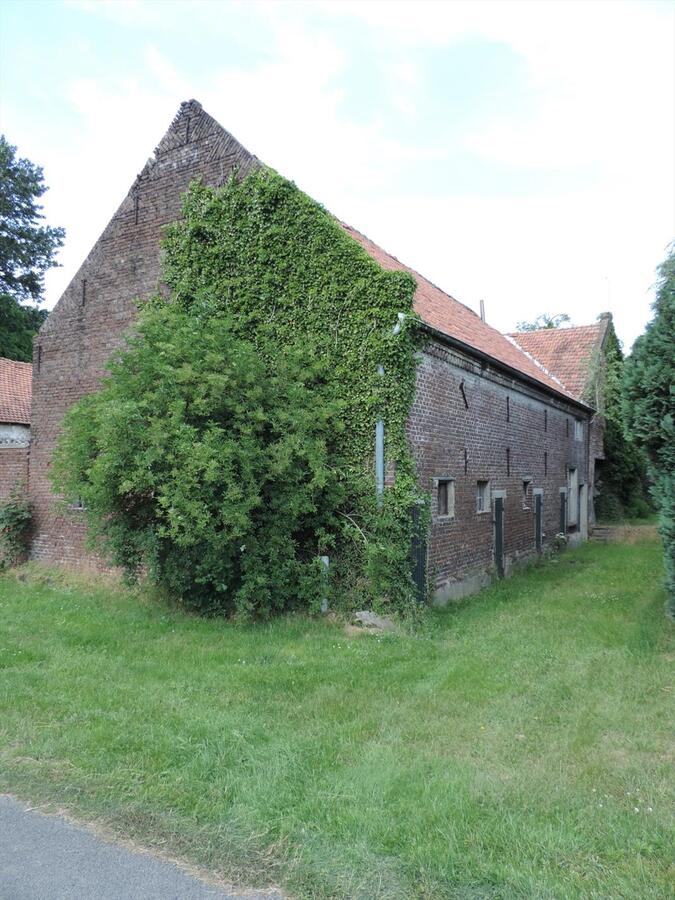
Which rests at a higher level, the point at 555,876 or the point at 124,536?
the point at 124,536

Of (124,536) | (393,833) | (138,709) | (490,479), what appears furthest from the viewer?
(490,479)

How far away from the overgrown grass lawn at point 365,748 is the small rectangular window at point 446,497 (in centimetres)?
239

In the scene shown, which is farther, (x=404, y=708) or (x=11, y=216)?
(x=11, y=216)

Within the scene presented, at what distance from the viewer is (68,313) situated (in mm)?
13828

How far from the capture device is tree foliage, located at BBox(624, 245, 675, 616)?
24.0 feet

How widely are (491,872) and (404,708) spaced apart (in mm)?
2665

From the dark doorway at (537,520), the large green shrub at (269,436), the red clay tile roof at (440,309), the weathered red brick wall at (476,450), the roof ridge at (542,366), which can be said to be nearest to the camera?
the large green shrub at (269,436)

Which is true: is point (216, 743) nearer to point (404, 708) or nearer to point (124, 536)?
point (404, 708)

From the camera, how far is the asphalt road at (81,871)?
3301mm

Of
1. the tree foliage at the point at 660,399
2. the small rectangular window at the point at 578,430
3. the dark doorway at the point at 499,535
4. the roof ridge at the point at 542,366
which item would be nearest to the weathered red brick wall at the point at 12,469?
the dark doorway at the point at 499,535

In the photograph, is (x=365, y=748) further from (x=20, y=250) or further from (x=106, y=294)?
(x=20, y=250)

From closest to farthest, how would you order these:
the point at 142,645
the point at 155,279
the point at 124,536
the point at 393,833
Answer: the point at 393,833 < the point at 142,645 < the point at 124,536 < the point at 155,279

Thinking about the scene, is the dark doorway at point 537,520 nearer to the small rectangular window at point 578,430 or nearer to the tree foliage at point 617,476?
the small rectangular window at point 578,430

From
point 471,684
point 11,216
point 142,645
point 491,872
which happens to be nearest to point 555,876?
point 491,872
